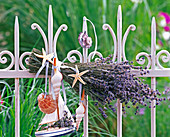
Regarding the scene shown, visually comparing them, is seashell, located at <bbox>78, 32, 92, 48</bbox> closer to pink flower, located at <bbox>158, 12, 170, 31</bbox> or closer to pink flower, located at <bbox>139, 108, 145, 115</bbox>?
pink flower, located at <bbox>139, 108, 145, 115</bbox>

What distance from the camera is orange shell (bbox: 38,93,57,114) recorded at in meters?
1.36

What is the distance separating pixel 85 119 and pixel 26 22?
2.13 meters

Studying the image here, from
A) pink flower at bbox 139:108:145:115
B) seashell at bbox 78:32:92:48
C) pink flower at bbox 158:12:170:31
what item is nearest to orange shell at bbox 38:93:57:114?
seashell at bbox 78:32:92:48

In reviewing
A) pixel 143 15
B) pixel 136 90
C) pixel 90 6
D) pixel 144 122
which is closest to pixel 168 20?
pixel 143 15

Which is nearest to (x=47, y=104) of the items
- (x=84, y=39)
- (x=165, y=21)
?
(x=84, y=39)

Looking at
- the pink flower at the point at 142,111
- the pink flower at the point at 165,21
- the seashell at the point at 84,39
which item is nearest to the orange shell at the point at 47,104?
the seashell at the point at 84,39

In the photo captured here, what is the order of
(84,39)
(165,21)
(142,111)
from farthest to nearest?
1. (165,21)
2. (142,111)
3. (84,39)

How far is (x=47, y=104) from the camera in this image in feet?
4.48

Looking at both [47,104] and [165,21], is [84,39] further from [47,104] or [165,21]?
[165,21]

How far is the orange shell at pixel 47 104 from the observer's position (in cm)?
136

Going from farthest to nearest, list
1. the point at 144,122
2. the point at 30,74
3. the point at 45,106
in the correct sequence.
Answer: the point at 144,122, the point at 30,74, the point at 45,106

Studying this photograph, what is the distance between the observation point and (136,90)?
1455 mm

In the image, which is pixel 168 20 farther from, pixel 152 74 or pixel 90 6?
pixel 152 74

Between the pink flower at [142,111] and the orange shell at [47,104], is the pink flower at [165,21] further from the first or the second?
the orange shell at [47,104]
